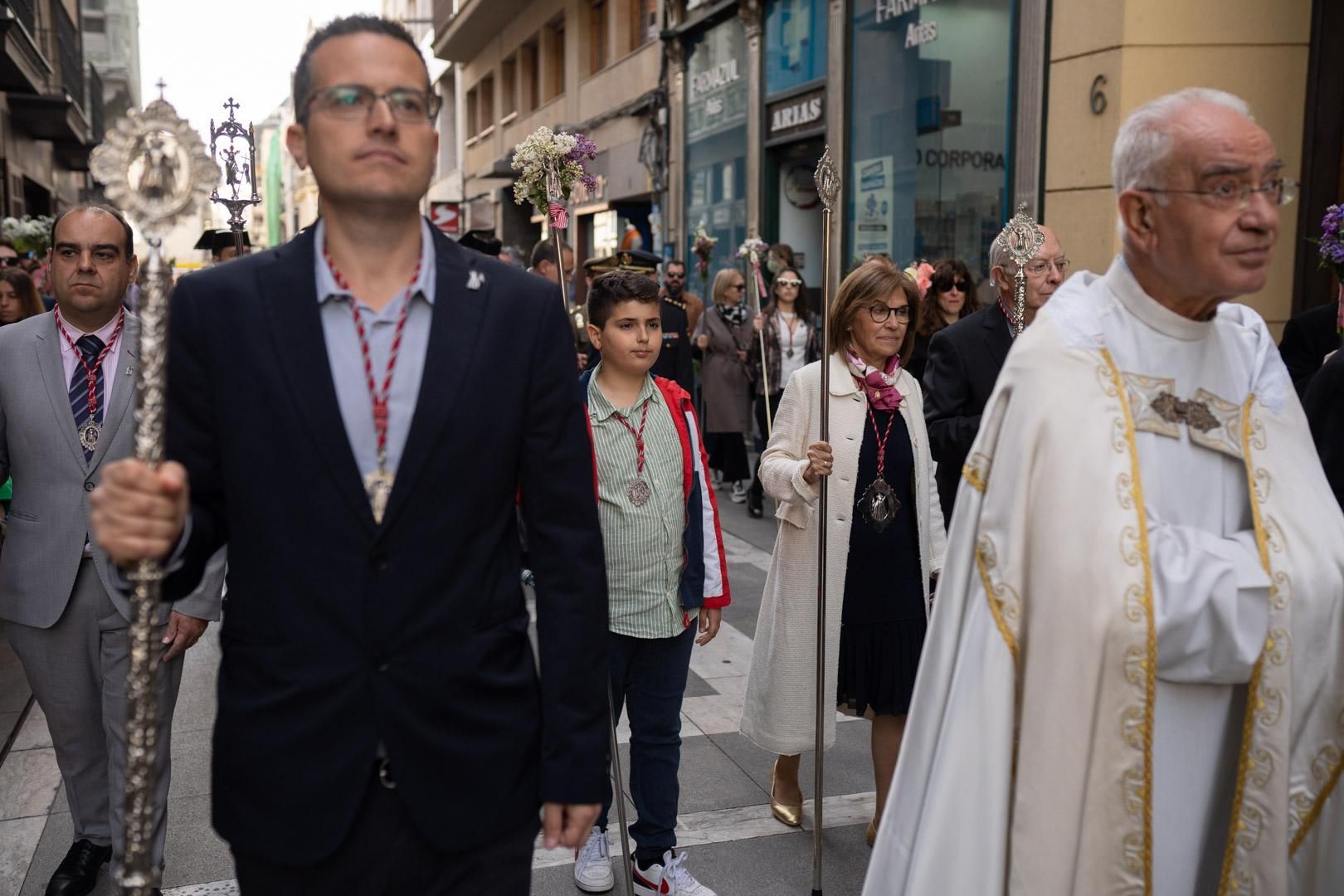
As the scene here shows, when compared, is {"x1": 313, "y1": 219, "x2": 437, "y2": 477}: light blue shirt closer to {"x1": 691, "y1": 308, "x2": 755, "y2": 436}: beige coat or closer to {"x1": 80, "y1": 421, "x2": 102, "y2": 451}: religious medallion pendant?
{"x1": 80, "y1": 421, "x2": 102, "y2": 451}: religious medallion pendant

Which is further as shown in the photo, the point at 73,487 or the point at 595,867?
the point at 595,867

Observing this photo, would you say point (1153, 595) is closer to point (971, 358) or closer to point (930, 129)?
point (971, 358)

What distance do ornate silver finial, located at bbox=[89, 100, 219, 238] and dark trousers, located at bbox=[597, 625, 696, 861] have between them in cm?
213

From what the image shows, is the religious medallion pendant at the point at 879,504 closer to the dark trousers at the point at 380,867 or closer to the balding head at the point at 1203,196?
the balding head at the point at 1203,196

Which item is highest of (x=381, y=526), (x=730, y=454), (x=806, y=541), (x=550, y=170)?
(x=550, y=170)

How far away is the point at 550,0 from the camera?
954 inches

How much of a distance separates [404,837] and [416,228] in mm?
1017

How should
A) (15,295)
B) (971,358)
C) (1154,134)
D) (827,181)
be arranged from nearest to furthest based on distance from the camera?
(1154,134), (827,181), (971,358), (15,295)

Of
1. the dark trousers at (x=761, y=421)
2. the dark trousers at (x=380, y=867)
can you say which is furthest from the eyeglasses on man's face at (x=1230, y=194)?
the dark trousers at (x=761, y=421)

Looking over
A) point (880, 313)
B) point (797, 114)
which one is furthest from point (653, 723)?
point (797, 114)

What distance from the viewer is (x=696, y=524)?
395 centimetres

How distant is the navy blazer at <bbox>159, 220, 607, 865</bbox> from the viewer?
2.00 metres

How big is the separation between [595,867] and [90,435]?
6.55 ft

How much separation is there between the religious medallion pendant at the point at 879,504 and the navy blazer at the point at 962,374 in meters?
0.24
